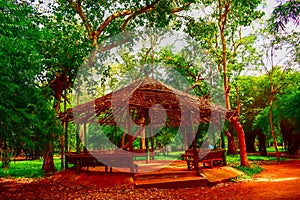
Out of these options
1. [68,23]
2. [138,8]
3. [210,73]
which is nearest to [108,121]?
[68,23]

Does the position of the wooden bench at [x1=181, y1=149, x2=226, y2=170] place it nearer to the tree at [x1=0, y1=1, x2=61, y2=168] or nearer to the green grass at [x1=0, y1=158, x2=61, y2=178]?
the tree at [x1=0, y1=1, x2=61, y2=168]

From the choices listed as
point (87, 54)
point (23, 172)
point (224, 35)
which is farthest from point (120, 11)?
point (23, 172)

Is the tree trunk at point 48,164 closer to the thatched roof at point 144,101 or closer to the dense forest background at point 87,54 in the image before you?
the dense forest background at point 87,54

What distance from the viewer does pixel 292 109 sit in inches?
798

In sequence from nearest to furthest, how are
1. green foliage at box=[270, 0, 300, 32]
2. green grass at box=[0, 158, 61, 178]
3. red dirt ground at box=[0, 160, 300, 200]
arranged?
red dirt ground at box=[0, 160, 300, 200] < green foliage at box=[270, 0, 300, 32] < green grass at box=[0, 158, 61, 178]

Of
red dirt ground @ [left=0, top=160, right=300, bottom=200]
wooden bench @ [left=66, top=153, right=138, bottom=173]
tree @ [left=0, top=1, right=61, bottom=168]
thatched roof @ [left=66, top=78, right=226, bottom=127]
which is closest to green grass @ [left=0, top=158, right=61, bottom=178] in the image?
red dirt ground @ [left=0, top=160, right=300, bottom=200]

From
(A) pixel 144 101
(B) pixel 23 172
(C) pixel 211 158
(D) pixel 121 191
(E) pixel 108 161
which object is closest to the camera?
(D) pixel 121 191

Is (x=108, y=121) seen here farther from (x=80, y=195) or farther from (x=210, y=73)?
(x=210, y=73)

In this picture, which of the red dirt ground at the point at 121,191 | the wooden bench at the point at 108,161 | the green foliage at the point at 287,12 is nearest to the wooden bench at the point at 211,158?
the red dirt ground at the point at 121,191

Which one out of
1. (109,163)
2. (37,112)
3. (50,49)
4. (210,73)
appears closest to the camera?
(37,112)

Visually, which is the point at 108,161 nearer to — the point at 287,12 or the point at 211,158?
the point at 211,158

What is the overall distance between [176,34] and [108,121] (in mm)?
12914

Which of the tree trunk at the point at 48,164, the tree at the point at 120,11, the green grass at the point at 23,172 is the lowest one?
the green grass at the point at 23,172

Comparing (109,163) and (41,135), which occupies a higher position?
(41,135)
